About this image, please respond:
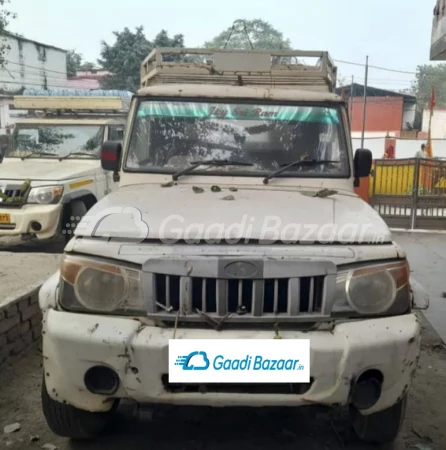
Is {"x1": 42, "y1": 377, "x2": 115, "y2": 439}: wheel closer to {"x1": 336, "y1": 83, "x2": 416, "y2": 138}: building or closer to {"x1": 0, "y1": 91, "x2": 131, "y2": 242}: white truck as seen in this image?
{"x1": 0, "y1": 91, "x2": 131, "y2": 242}: white truck

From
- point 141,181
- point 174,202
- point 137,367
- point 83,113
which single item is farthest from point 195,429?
point 83,113

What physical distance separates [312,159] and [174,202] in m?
1.07

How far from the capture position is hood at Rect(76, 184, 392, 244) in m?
2.48

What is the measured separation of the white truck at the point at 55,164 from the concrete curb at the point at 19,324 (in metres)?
2.25

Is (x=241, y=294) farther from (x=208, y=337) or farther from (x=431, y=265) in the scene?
(x=431, y=265)

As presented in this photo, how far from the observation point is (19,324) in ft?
12.8

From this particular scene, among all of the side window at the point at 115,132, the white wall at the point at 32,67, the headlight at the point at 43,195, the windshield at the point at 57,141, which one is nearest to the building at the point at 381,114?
the white wall at the point at 32,67

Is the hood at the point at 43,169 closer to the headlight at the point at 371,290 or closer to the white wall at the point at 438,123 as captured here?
the headlight at the point at 371,290

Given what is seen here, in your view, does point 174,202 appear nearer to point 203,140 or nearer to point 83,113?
point 203,140

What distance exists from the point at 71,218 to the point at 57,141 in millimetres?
1479

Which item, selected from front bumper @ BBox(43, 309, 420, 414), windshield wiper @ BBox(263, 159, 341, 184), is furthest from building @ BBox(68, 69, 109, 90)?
front bumper @ BBox(43, 309, 420, 414)

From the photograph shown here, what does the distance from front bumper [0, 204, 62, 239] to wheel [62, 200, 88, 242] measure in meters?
0.30

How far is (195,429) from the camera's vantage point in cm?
A: 301

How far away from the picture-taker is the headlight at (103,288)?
241cm
